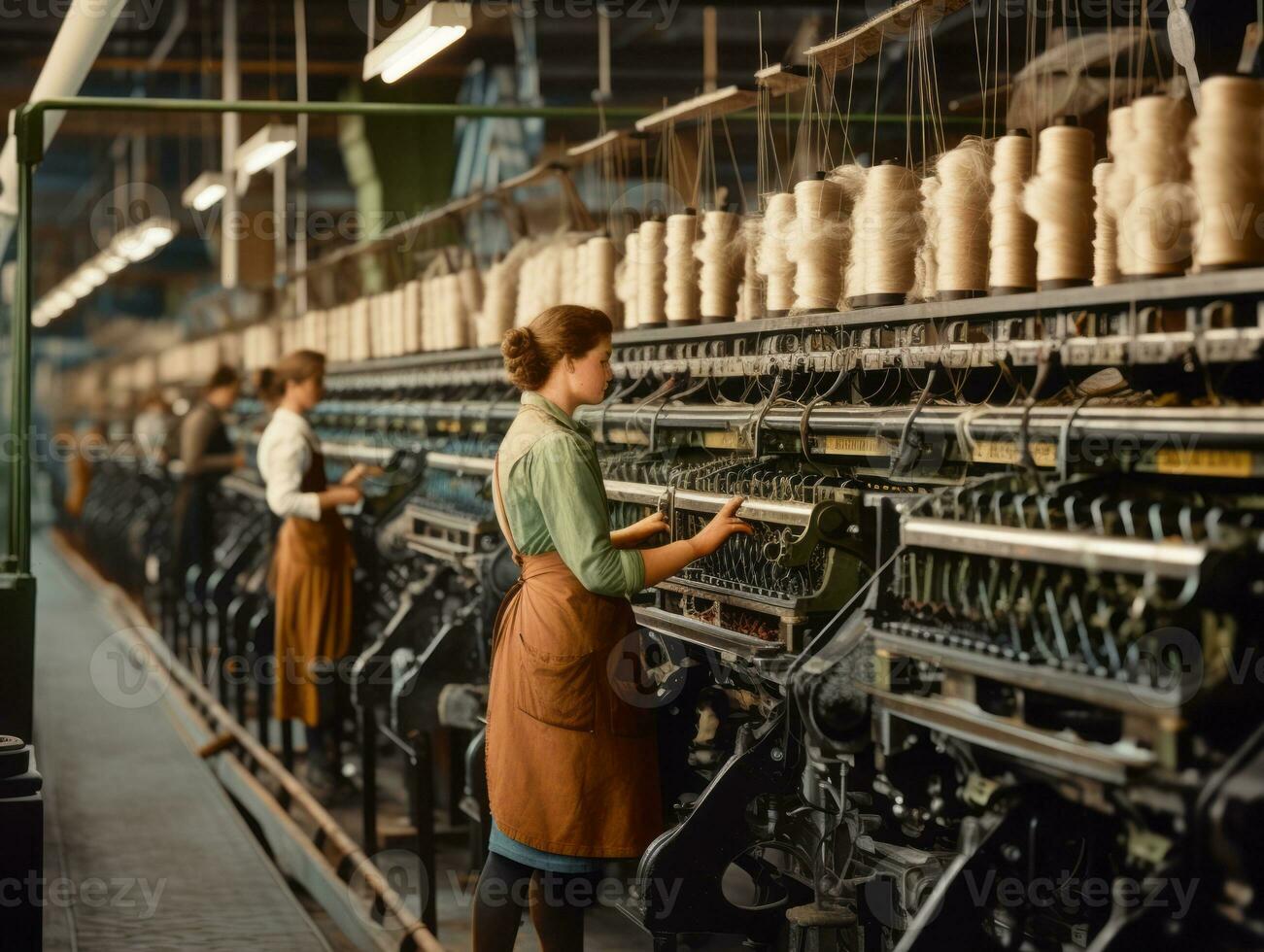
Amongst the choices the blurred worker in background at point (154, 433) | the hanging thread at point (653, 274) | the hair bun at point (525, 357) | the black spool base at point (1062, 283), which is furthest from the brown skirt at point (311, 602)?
the blurred worker in background at point (154, 433)

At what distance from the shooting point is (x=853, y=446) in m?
3.32

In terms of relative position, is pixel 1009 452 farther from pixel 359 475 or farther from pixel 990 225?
pixel 359 475

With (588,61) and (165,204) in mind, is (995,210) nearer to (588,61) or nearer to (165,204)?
(588,61)

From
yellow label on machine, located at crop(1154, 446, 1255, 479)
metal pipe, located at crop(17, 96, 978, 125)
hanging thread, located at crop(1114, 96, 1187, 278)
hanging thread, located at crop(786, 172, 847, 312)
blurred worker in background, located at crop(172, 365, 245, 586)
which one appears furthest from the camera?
blurred worker in background, located at crop(172, 365, 245, 586)

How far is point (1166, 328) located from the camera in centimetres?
254

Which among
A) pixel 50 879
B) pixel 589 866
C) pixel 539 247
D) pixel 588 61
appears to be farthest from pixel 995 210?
pixel 588 61

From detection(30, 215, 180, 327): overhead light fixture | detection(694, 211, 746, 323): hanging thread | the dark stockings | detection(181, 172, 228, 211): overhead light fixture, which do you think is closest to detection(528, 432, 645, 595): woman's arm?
the dark stockings

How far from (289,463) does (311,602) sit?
0.57m

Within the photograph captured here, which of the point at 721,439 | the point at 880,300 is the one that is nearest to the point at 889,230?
the point at 880,300

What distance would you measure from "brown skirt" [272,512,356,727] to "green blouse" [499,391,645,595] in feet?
9.94

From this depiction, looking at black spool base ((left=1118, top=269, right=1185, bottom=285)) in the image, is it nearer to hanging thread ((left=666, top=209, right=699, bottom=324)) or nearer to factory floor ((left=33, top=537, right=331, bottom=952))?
hanging thread ((left=666, top=209, right=699, bottom=324))

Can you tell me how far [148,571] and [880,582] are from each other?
30.2ft

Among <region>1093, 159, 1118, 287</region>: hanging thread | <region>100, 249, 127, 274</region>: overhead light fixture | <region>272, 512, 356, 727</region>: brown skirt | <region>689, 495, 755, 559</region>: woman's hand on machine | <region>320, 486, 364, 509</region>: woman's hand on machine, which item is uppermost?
<region>100, 249, 127, 274</region>: overhead light fixture

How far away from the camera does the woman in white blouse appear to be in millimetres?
6031
